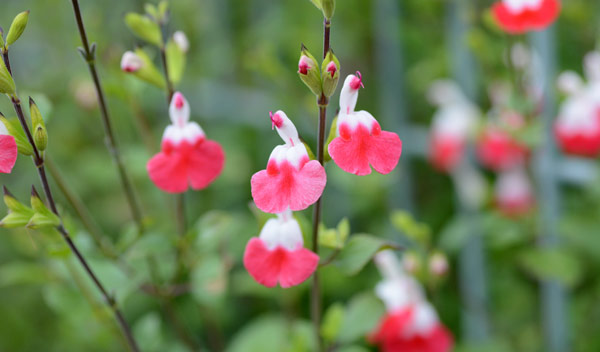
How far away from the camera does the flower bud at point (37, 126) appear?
1.71 feet

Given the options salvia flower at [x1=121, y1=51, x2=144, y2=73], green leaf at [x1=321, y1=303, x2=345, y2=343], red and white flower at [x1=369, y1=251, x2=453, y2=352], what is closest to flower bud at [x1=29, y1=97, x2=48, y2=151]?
salvia flower at [x1=121, y1=51, x2=144, y2=73]

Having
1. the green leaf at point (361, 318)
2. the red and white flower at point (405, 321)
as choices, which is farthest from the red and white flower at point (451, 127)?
the green leaf at point (361, 318)

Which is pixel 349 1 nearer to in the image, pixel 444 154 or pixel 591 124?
pixel 444 154

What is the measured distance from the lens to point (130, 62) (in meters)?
0.64

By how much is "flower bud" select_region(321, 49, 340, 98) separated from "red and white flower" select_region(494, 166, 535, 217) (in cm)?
75

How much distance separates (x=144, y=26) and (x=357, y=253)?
1.14 ft

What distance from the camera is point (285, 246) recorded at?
0.53 m

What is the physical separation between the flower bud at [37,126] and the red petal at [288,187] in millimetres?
201

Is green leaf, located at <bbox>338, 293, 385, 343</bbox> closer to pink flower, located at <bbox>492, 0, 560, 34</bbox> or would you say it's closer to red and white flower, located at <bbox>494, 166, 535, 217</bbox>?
pink flower, located at <bbox>492, 0, 560, 34</bbox>

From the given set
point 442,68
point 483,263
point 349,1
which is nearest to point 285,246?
point 483,263

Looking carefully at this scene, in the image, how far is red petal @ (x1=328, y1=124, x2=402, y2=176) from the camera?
0.46 meters

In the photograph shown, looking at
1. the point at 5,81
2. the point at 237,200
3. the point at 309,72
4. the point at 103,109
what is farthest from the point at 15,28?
the point at 237,200

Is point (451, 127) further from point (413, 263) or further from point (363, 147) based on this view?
point (363, 147)

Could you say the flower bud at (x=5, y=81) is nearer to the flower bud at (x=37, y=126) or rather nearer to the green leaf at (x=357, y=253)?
the flower bud at (x=37, y=126)
